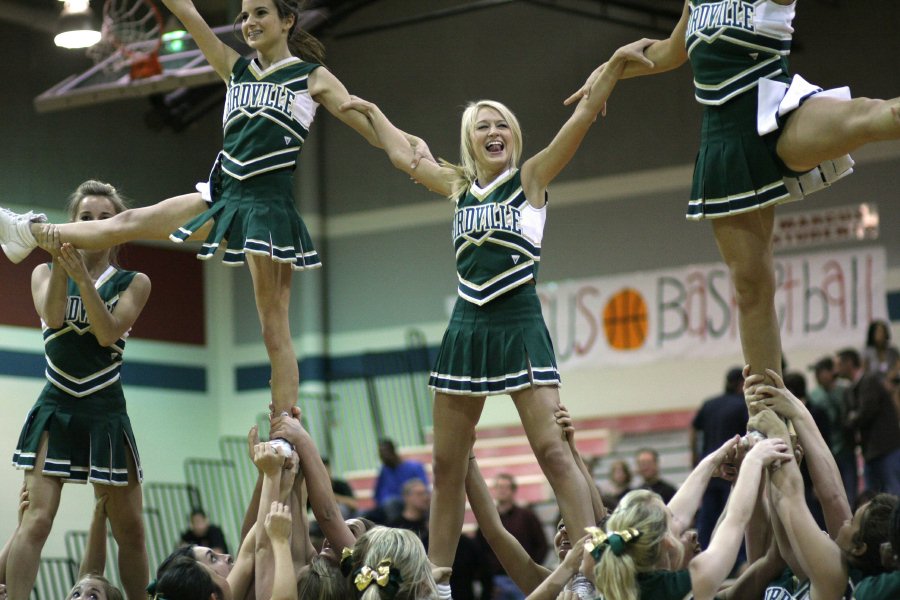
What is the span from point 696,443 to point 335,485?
121 inches

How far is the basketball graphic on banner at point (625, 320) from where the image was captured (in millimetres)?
12852

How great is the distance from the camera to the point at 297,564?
4.65m

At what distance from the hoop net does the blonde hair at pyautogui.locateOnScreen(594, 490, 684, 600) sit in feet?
25.2

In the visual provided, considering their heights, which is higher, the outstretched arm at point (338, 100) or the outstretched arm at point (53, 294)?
the outstretched arm at point (338, 100)

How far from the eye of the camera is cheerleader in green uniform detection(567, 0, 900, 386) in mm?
4074

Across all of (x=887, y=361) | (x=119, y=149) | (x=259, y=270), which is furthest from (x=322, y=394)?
(x=259, y=270)

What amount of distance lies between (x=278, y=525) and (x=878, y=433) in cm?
582

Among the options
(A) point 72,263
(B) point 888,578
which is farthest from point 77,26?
(B) point 888,578

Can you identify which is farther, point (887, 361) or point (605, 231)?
point (605, 231)

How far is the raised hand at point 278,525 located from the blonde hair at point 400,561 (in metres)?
0.37

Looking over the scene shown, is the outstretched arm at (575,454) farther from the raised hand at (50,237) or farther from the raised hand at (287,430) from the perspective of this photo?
the raised hand at (50,237)

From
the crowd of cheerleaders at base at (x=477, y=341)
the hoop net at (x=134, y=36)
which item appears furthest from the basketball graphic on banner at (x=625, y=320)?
the crowd of cheerleaders at base at (x=477, y=341)

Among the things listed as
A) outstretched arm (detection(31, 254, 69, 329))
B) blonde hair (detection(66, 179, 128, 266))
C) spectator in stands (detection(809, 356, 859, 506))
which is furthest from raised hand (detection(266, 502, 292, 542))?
spectator in stands (detection(809, 356, 859, 506))

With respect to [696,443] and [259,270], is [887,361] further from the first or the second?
[259,270]
